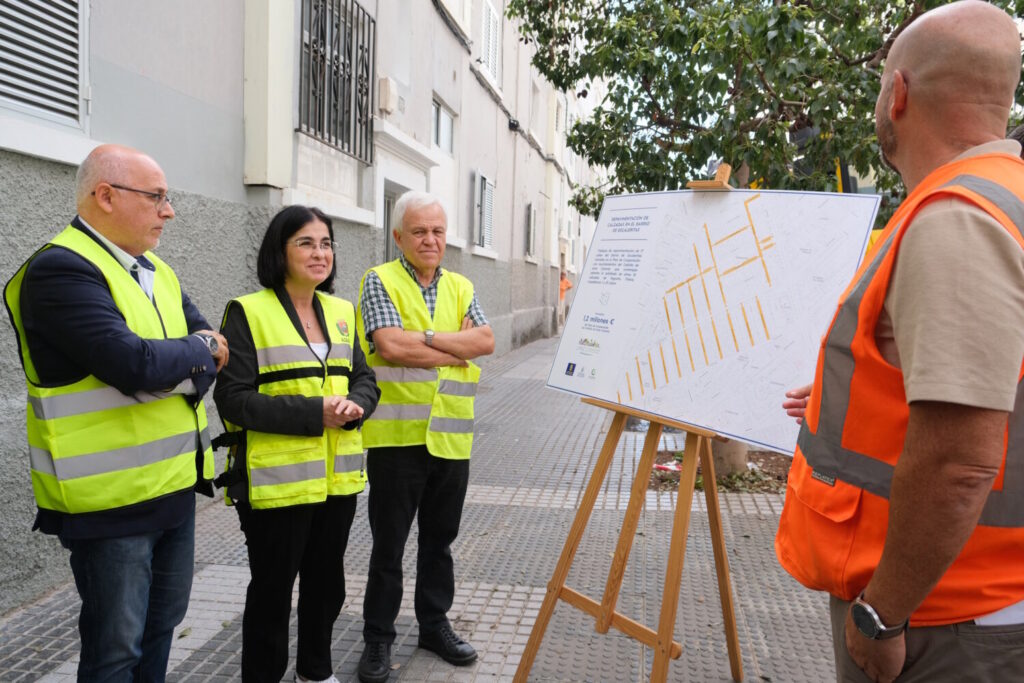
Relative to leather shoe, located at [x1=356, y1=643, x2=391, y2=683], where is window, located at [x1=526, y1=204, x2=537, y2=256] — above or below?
above

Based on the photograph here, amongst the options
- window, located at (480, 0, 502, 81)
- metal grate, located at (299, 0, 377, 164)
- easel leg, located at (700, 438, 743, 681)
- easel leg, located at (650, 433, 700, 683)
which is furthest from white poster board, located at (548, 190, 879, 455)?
window, located at (480, 0, 502, 81)

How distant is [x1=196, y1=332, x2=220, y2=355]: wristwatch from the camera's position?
243 cm

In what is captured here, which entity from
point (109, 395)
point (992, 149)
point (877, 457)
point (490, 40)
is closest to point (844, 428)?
point (877, 457)

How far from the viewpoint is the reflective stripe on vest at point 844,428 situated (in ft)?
4.35

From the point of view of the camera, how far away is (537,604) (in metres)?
3.91

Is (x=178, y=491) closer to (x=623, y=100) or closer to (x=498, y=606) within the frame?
(x=498, y=606)

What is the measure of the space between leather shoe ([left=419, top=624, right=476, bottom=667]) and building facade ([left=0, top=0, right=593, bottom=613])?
195 cm

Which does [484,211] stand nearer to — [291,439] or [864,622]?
[291,439]

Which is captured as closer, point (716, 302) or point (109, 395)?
point (109, 395)

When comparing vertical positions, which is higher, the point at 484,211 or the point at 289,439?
the point at 484,211

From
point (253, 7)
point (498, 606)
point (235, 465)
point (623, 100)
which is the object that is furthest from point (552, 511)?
point (253, 7)

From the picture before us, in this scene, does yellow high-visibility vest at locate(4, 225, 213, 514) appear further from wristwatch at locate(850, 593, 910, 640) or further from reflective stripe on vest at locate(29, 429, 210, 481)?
wristwatch at locate(850, 593, 910, 640)

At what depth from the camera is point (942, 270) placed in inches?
50.0

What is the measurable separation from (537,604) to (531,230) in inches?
619
